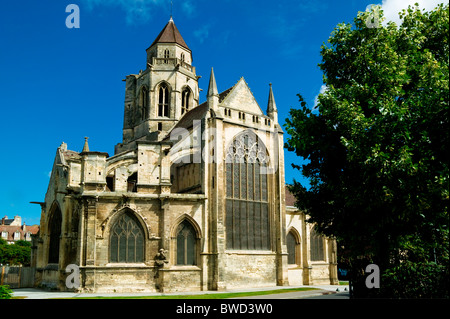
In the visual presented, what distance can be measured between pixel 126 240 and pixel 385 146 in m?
15.4

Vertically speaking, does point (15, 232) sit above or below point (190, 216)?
below

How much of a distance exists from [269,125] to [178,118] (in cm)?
1027

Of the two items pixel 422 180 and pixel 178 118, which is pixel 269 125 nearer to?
pixel 178 118

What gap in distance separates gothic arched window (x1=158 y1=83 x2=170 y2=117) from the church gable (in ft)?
34.6

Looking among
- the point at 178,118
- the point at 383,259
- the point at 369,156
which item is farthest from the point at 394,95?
the point at 178,118

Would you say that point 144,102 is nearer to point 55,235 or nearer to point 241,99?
point 241,99

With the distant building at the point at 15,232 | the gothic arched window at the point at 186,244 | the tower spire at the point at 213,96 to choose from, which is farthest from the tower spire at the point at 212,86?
the distant building at the point at 15,232

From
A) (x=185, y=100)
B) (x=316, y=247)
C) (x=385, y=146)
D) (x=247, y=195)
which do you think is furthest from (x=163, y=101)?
(x=385, y=146)

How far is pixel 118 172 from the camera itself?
81.3 ft

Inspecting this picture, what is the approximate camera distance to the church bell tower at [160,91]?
3712cm

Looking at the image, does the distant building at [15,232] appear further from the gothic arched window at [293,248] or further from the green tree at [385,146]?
the green tree at [385,146]

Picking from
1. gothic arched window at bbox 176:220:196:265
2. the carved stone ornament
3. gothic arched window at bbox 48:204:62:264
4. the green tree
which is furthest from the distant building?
the green tree

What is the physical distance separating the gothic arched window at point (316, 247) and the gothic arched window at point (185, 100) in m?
15.7

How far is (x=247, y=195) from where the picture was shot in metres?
27.2
